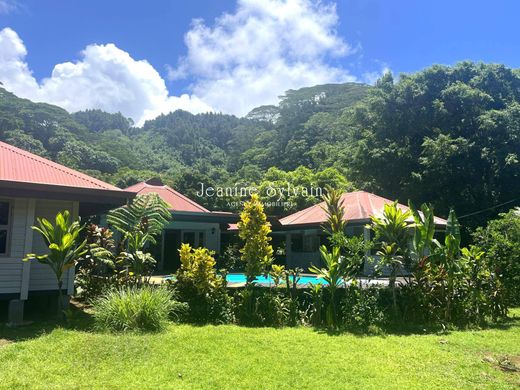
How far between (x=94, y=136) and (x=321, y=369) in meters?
61.8

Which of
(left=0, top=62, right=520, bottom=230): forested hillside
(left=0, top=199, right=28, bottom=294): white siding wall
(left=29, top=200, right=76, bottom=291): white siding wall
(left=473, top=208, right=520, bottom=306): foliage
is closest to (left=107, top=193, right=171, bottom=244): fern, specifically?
(left=29, top=200, right=76, bottom=291): white siding wall

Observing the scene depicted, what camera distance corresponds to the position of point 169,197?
2216cm

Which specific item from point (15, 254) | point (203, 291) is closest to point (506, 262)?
point (203, 291)

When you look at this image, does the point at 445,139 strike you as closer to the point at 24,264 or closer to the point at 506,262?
the point at 506,262

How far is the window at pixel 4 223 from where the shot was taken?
30.3 feet

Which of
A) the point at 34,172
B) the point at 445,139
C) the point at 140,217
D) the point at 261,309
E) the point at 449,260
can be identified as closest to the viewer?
the point at 261,309

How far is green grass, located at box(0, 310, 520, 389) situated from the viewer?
5.51 m

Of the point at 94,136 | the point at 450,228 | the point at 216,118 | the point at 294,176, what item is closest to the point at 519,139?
the point at 294,176

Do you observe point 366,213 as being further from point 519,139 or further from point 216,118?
point 216,118

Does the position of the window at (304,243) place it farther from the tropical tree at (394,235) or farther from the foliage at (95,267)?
the foliage at (95,267)

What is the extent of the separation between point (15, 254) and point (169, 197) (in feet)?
42.7

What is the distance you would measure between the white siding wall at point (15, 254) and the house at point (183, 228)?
9909 mm

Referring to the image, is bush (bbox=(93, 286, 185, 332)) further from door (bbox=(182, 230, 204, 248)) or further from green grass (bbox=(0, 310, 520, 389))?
door (bbox=(182, 230, 204, 248))

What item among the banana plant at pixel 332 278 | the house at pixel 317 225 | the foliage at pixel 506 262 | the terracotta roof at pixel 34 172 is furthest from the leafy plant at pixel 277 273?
the house at pixel 317 225
